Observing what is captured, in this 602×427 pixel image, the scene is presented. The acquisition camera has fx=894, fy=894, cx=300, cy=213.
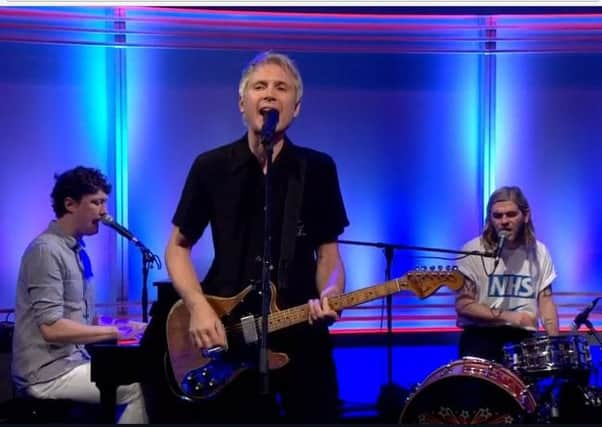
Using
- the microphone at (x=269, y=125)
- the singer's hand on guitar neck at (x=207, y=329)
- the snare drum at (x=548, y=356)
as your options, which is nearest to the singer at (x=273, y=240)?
the singer's hand on guitar neck at (x=207, y=329)

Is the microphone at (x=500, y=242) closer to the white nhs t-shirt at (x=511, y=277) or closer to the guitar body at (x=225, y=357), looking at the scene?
the white nhs t-shirt at (x=511, y=277)

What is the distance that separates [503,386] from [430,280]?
905mm

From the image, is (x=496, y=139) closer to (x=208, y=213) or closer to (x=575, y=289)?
(x=575, y=289)

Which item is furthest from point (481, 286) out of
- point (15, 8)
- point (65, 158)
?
point (15, 8)

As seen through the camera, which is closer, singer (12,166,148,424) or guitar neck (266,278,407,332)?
guitar neck (266,278,407,332)

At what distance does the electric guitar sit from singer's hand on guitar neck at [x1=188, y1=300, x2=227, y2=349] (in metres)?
0.08

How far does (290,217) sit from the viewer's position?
321cm

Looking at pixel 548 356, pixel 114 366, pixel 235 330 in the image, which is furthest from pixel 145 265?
pixel 548 356

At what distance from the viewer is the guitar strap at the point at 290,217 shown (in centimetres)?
318

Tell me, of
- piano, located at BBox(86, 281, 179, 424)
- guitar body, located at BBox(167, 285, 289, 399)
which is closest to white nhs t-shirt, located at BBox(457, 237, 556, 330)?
piano, located at BBox(86, 281, 179, 424)

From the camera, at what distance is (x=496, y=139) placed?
19.5ft

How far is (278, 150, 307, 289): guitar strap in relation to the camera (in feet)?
10.4

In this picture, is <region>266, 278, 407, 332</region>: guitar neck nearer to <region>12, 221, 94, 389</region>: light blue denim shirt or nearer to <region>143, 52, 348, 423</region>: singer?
<region>143, 52, 348, 423</region>: singer

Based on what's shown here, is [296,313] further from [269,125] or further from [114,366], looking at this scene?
[114,366]
